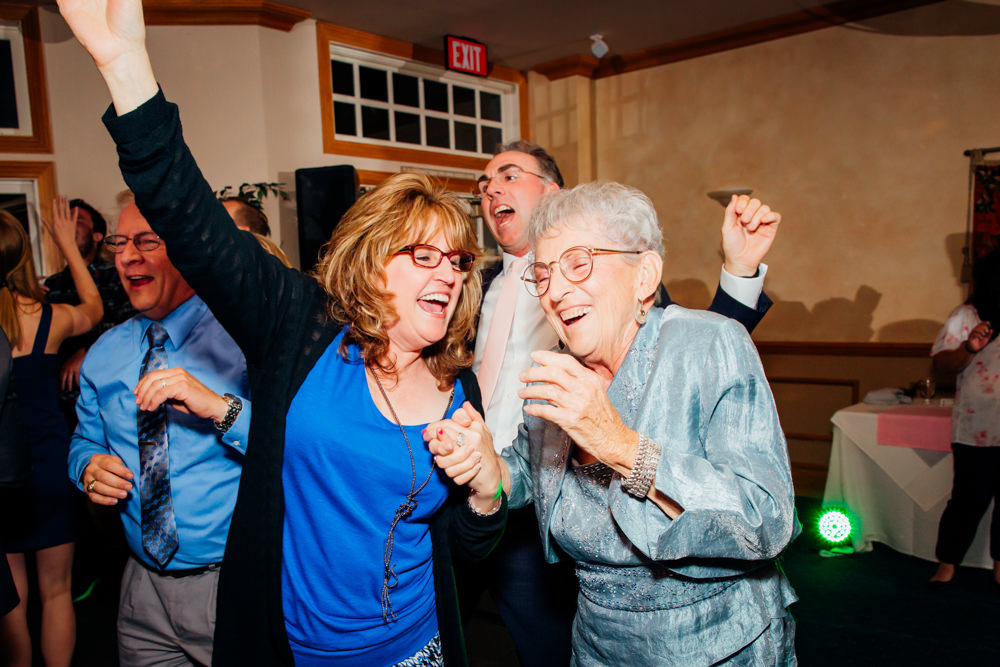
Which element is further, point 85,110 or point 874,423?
point 85,110

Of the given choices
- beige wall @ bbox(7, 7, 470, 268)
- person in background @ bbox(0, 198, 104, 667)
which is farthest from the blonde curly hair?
beige wall @ bbox(7, 7, 470, 268)

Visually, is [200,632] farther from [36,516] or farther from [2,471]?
[36,516]

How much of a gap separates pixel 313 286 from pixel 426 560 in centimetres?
68

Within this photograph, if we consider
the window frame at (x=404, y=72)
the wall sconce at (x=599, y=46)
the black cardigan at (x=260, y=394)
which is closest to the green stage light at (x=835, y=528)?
the black cardigan at (x=260, y=394)

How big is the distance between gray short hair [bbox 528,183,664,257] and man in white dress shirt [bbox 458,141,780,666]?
0.34m

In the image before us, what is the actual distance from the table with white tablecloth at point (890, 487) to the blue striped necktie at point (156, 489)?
13.0ft

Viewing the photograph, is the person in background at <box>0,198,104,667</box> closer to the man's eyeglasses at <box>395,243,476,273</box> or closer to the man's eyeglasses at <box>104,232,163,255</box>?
the man's eyeglasses at <box>104,232,163,255</box>

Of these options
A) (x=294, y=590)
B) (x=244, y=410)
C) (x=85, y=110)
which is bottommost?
(x=294, y=590)

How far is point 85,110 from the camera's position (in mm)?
5211

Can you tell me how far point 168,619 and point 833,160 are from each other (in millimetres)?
6081

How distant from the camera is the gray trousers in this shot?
1.62 metres

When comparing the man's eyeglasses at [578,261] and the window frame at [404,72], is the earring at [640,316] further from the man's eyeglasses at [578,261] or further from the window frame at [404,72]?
the window frame at [404,72]

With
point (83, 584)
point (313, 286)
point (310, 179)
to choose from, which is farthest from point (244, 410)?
point (310, 179)

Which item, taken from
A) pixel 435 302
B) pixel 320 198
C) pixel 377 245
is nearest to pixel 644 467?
pixel 435 302
